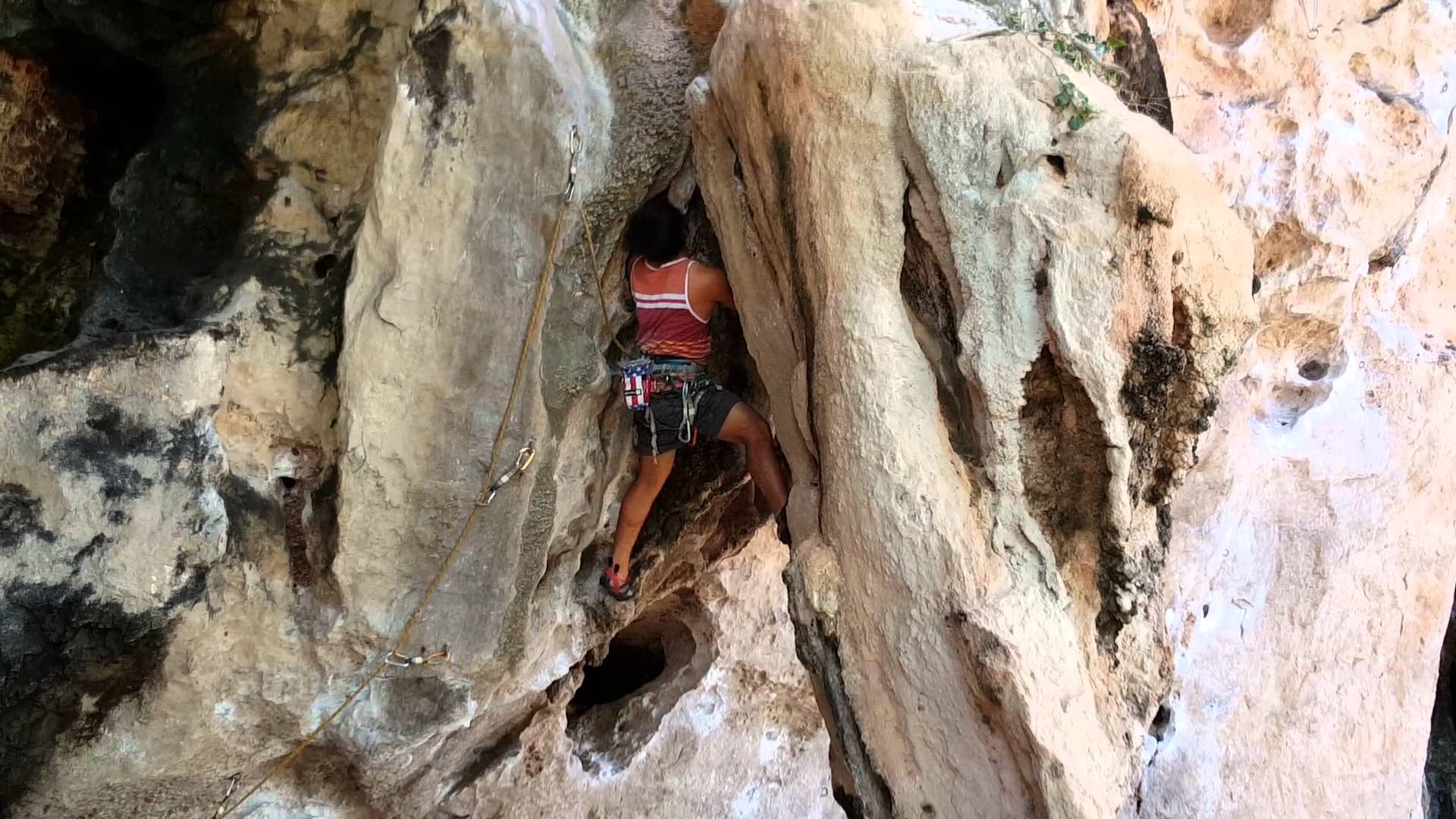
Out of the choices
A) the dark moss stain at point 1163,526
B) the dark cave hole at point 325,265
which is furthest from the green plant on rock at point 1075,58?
the dark cave hole at point 325,265

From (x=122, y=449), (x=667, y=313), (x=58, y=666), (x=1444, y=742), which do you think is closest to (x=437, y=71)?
(x=667, y=313)

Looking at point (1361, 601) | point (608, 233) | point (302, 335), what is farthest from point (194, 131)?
point (1361, 601)

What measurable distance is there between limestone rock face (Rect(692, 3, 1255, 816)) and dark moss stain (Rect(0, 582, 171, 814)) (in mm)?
1686

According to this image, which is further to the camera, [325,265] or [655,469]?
[655,469]

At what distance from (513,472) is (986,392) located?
1.37 metres

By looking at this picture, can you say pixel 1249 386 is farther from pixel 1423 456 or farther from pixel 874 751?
pixel 874 751

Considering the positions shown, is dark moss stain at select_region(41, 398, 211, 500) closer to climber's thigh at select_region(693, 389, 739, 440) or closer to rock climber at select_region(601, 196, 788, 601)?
rock climber at select_region(601, 196, 788, 601)

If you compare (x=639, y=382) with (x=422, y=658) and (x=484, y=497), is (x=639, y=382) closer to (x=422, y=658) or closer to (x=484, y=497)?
(x=484, y=497)

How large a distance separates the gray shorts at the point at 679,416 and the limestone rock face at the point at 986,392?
0.61 metres

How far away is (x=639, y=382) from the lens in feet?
8.82

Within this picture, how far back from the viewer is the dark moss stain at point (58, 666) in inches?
85.5

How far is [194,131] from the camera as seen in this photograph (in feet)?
8.82

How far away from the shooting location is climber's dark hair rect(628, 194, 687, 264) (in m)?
2.63

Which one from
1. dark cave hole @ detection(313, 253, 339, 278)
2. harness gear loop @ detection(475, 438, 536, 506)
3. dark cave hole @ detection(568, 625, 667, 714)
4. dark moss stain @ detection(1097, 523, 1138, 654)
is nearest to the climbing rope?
harness gear loop @ detection(475, 438, 536, 506)
